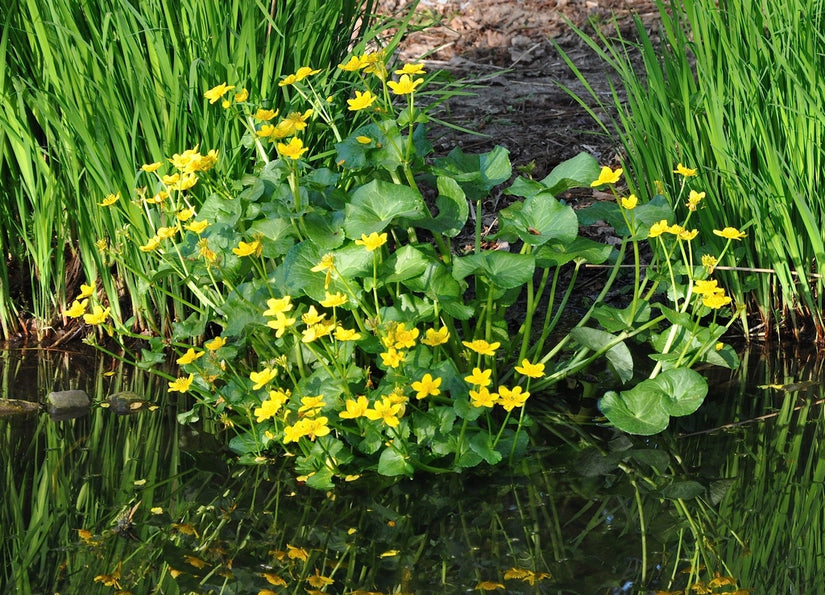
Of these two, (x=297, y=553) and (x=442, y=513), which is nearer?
(x=297, y=553)

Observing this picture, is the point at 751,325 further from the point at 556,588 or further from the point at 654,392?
the point at 556,588

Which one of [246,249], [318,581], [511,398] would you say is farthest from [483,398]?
[246,249]

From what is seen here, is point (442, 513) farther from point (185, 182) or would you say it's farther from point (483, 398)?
point (185, 182)

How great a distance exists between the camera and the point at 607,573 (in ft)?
4.81

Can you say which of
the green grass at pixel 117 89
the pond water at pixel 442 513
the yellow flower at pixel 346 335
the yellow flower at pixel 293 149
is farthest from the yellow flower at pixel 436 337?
the green grass at pixel 117 89

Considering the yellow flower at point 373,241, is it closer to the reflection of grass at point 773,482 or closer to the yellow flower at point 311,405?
the yellow flower at point 311,405

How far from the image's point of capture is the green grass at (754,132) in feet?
7.01

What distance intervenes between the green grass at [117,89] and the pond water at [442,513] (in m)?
0.42

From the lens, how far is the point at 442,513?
5.48 ft

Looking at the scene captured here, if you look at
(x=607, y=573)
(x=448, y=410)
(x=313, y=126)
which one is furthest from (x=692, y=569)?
(x=313, y=126)

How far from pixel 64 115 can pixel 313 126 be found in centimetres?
61

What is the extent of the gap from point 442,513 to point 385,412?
0.79ft

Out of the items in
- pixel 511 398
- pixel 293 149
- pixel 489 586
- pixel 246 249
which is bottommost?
pixel 489 586

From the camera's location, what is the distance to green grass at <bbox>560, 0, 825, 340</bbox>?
2137 mm
